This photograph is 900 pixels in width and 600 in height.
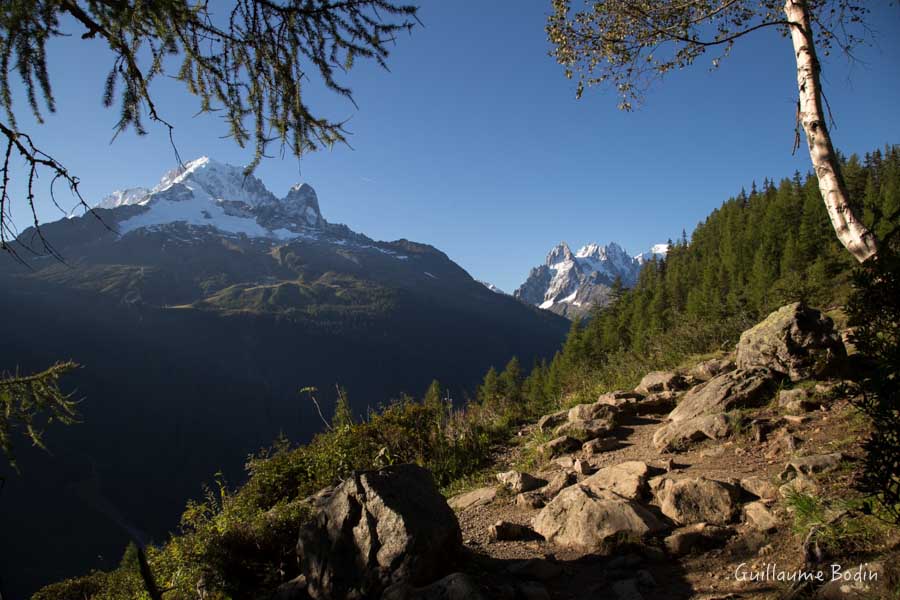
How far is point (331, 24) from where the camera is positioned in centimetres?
401

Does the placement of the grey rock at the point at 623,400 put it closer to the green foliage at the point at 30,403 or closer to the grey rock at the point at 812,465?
the grey rock at the point at 812,465

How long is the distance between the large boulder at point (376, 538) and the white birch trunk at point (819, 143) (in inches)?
198

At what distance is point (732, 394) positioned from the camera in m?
7.80

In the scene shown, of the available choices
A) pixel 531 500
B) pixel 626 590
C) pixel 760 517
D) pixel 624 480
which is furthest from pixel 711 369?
pixel 626 590

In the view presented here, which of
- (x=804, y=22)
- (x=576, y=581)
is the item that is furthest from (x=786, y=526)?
(x=804, y=22)

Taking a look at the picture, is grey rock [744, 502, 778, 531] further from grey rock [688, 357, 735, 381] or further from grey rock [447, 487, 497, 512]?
grey rock [688, 357, 735, 381]

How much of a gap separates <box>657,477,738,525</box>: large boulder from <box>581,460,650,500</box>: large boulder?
0.45m

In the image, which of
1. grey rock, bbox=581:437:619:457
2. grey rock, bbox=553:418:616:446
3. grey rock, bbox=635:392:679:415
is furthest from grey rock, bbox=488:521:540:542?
grey rock, bbox=635:392:679:415

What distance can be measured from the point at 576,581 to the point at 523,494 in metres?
2.15

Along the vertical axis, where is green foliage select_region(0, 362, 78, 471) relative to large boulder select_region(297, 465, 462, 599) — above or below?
above

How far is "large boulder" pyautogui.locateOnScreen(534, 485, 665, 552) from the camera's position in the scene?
4.73 m

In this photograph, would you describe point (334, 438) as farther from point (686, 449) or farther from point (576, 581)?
point (686, 449)

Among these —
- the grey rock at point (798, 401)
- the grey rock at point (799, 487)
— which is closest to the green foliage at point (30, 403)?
the grey rock at point (799, 487)

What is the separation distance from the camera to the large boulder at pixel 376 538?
3.86 metres
